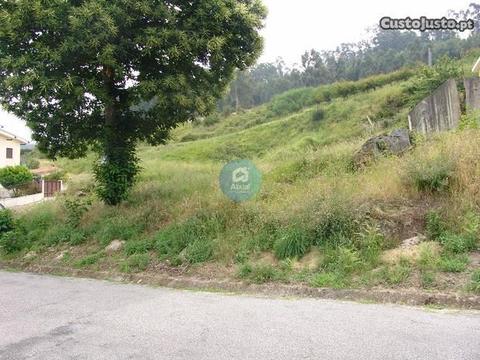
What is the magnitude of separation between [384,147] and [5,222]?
10.5 meters

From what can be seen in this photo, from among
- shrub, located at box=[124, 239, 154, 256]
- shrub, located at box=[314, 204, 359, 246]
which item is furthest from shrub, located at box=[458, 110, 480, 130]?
shrub, located at box=[124, 239, 154, 256]

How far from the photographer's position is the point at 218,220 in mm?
9656

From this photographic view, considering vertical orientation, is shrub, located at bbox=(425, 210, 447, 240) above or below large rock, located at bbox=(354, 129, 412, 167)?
below

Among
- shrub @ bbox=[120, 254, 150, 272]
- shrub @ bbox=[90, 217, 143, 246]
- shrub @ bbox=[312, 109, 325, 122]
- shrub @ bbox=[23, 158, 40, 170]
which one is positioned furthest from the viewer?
shrub @ bbox=[23, 158, 40, 170]

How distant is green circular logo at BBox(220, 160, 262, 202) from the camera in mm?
9586

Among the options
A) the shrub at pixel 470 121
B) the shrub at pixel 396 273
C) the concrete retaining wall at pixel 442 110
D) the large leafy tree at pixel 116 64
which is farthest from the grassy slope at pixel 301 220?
the concrete retaining wall at pixel 442 110

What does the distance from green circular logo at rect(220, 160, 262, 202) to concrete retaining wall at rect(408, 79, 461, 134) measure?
5900 mm

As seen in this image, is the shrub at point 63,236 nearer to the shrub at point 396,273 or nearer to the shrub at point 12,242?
the shrub at point 12,242

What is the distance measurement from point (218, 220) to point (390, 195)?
11.6 feet

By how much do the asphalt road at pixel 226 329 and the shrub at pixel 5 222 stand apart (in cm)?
623

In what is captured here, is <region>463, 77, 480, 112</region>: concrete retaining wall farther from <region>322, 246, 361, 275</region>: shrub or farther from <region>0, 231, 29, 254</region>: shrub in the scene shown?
<region>0, 231, 29, 254</region>: shrub

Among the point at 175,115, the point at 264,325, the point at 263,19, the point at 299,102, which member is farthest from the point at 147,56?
the point at 299,102

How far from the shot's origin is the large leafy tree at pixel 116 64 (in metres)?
10.1

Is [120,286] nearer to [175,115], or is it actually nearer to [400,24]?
[175,115]
